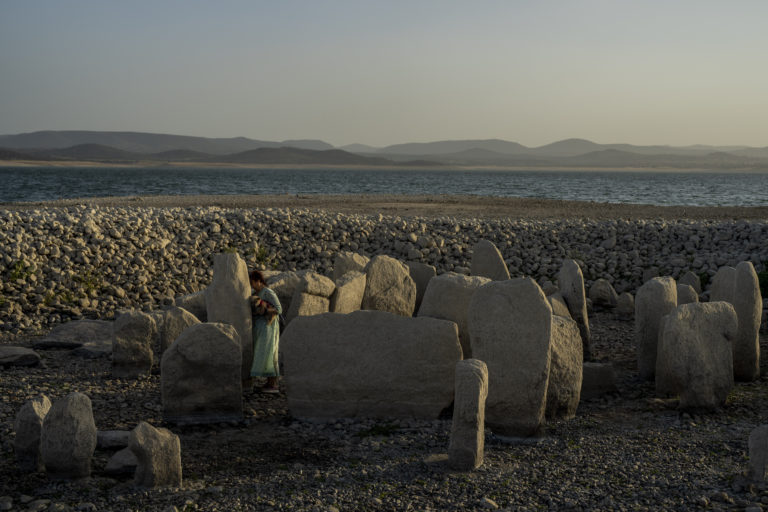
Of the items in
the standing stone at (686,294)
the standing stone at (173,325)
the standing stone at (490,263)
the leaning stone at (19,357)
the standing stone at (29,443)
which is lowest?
the leaning stone at (19,357)

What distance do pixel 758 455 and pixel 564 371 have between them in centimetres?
210

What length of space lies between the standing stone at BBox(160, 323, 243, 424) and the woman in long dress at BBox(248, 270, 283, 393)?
1.10 meters

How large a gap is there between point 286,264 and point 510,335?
10.4m

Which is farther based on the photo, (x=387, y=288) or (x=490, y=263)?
(x=490, y=263)

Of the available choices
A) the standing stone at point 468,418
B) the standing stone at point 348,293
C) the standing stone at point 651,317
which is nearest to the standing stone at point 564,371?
the standing stone at point 468,418

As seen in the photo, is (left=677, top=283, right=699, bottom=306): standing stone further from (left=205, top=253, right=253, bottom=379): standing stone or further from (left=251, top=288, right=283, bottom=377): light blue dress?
(left=205, top=253, right=253, bottom=379): standing stone

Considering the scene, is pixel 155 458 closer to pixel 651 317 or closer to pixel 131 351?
pixel 131 351

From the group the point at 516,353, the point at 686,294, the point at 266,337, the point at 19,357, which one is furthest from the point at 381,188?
the point at 516,353

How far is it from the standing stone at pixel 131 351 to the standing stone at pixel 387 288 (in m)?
2.90

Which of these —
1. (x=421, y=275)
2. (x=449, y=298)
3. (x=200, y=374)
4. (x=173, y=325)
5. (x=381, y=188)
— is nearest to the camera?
(x=200, y=374)

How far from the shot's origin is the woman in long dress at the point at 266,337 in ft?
27.8

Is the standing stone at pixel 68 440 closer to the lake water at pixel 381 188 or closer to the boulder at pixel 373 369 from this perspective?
the boulder at pixel 373 369

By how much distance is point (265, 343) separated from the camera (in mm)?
8477

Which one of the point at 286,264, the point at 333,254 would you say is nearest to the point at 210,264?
the point at 286,264
